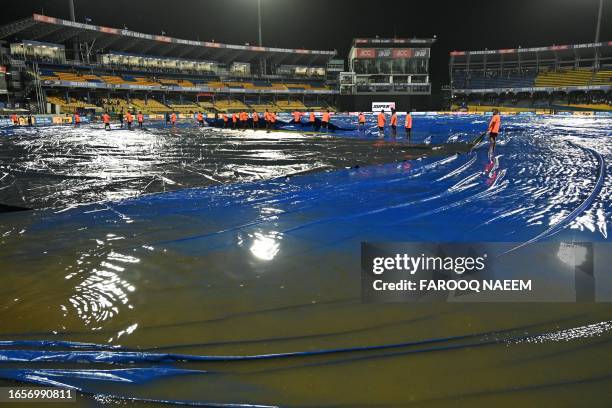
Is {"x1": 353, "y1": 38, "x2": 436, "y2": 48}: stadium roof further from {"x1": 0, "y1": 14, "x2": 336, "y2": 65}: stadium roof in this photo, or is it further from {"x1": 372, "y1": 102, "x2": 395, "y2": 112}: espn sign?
{"x1": 372, "y1": 102, "x2": 395, "y2": 112}: espn sign

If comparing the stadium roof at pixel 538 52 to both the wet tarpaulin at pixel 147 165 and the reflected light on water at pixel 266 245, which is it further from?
the reflected light on water at pixel 266 245

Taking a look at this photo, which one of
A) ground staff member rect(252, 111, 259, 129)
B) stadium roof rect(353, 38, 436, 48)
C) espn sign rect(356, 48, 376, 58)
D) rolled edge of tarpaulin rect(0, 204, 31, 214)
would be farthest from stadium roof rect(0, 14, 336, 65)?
rolled edge of tarpaulin rect(0, 204, 31, 214)

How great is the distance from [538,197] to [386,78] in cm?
7048

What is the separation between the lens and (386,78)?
237 feet

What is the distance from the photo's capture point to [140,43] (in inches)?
2464

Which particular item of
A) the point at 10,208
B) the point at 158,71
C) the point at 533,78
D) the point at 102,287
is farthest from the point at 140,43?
the point at 102,287

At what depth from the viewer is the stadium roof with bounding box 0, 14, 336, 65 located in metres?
50.1

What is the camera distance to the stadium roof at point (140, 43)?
50.1 meters

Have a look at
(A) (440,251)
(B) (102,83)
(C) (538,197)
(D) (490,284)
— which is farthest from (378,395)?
(B) (102,83)

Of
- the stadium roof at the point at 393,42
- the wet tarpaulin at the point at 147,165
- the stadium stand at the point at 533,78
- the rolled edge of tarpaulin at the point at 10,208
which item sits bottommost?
the rolled edge of tarpaulin at the point at 10,208

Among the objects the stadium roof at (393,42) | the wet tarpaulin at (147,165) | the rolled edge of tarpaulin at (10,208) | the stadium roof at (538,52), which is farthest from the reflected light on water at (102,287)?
the stadium roof at (538,52)

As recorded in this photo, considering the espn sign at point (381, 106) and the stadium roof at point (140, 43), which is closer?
the stadium roof at point (140, 43)

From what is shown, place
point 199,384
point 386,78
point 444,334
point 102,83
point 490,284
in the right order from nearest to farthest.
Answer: point 199,384, point 444,334, point 490,284, point 102,83, point 386,78

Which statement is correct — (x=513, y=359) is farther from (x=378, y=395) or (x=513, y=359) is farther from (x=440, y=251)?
(x=440, y=251)
